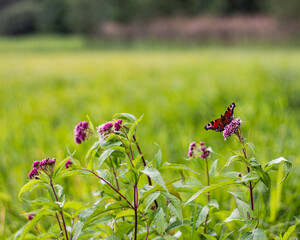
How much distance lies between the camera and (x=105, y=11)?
3472 centimetres

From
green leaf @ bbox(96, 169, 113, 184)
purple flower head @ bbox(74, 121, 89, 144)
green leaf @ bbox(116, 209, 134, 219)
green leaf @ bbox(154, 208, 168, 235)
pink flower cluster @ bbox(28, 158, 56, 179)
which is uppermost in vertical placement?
purple flower head @ bbox(74, 121, 89, 144)

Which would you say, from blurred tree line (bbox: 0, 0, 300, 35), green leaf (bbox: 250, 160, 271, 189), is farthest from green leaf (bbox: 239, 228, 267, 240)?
blurred tree line (bbox: 0, 0, 300, 35)

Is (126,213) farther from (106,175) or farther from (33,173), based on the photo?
(33,173)

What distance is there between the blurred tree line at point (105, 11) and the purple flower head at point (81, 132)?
30.6 meters

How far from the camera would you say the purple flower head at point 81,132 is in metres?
0.90

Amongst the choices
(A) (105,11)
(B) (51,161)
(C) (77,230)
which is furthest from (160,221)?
(A) (105,11)

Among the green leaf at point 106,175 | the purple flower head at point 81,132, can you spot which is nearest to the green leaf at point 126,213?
the green leaf at point 106,175

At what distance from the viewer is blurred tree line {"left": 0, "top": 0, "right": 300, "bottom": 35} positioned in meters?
34.0

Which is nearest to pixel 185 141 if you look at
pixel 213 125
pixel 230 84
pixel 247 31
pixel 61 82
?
pixel 213 125

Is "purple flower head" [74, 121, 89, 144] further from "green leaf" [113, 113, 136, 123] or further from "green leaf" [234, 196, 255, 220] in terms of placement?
"green leaf" [234, 196, 255, 220]

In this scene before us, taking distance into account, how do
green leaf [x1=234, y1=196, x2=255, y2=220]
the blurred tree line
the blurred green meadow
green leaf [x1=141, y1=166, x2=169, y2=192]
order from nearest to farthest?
green leaf [x1=141, y1=166, x2=169, y2=192], green leaf [x1=234, y1=196, x2=255, y2=220], the blurred green meadow, the blurred tree line

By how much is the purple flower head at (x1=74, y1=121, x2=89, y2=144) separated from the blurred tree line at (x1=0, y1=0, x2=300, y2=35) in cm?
3056

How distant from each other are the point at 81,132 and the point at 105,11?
35.7m

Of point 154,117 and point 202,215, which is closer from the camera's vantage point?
point 202,215
